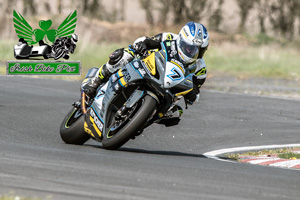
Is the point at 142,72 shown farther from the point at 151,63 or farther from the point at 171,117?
the point at 171,117

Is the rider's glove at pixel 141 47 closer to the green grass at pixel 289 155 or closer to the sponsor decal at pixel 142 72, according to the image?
the sponsor decal at pixel 142 72

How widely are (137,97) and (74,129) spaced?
1.36 m

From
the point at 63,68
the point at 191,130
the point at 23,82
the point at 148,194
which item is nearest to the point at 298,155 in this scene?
the point at 191,130

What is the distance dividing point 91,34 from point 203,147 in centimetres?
2732

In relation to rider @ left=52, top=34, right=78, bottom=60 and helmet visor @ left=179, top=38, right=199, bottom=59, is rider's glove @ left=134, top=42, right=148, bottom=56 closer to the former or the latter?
helmet visor @ left=179, top=38, right=199, bottom=59

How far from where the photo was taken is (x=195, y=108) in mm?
15734

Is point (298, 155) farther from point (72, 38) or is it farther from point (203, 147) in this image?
point (72, 38)

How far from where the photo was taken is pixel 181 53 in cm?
884

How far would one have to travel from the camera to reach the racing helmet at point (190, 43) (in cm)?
884

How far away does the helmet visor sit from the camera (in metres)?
8.84

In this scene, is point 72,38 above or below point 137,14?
above

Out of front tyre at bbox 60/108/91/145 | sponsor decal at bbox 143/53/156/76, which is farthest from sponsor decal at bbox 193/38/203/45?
front tyre at bbox 60/108/91/145

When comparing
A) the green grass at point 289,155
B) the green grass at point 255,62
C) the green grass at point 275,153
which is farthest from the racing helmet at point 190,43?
the green grass at point 255,62

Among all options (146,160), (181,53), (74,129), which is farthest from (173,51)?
(74,129)
